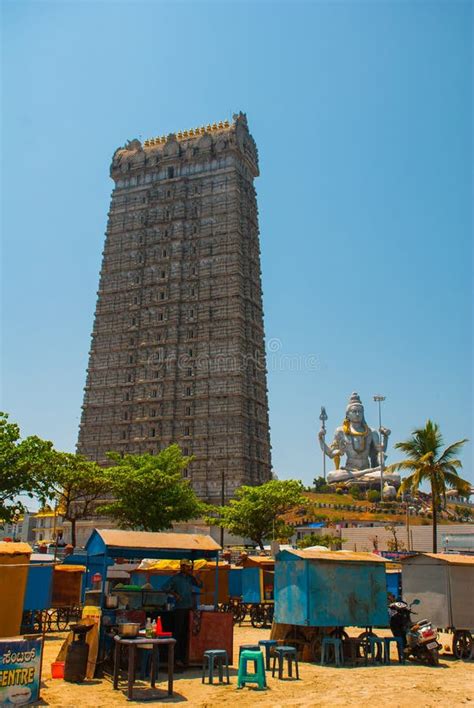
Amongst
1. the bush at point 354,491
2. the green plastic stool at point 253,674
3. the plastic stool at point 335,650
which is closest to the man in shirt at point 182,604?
the green plastic stool at point 253,674

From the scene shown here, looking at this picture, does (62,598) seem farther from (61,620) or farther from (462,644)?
(462,644)

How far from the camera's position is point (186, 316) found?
71.6 m

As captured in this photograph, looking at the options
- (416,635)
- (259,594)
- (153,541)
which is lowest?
(416,635)

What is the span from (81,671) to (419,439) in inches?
972

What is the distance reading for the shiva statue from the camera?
96.2m

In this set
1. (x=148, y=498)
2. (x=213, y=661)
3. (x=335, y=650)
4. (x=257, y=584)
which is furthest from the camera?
(x=148, y=498)

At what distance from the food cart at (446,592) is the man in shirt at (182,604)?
731 cm

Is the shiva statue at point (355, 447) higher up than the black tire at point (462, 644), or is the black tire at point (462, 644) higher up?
the shiva statue at point (355, 447)

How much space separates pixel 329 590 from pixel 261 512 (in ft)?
101

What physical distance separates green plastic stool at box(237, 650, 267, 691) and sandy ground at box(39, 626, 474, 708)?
20cm

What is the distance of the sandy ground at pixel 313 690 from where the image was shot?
A: 12.9 m

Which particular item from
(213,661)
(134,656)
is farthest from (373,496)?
(134,656)

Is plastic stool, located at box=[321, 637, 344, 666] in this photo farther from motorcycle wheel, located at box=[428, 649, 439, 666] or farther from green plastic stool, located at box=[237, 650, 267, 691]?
green plastic stool, located at box=[237, 650, 267, 691]

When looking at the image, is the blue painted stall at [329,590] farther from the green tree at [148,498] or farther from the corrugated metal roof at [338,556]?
the green tree at [148,498]
